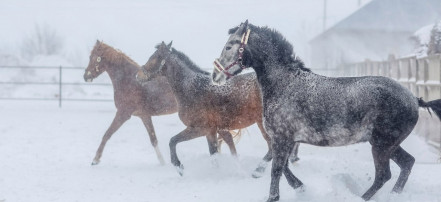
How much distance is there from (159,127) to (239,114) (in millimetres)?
6993

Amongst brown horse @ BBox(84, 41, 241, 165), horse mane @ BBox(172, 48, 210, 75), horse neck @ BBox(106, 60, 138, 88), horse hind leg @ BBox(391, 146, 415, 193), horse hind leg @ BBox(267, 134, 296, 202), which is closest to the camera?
horse hind leg @ BBox(267, 134, 296, 202)

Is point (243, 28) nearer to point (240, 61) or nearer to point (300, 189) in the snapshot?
point (240, 61)

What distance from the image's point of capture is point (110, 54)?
8492 millimetres

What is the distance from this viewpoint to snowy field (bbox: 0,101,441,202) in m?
5.42

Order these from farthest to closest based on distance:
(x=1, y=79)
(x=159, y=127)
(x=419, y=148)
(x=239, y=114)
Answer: (x=1, y=79), (x=159, y=127), (x=419, y=148), (x=239, y=114)

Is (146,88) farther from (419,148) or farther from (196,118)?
(419,148)

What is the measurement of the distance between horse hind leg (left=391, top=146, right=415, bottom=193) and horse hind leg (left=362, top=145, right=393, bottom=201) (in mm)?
321

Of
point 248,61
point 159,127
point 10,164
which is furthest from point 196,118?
point 159,127

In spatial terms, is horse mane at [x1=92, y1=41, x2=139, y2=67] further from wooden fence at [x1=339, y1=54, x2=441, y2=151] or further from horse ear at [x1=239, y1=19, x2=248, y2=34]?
wooden fence at [x1=339, y1=54, x2=441, y2=151]

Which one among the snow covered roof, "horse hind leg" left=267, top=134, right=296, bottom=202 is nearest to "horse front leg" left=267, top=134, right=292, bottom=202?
"horse hind leg" left=267, top=134, right=296, bottom=202

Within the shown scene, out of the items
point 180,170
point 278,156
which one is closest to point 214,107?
point 180,170

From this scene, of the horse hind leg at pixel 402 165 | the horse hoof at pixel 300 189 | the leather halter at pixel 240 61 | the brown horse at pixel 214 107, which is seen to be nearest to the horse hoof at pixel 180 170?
the brown horse at pixel 214 107

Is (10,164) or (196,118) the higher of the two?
(196,118)

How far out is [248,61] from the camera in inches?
194
